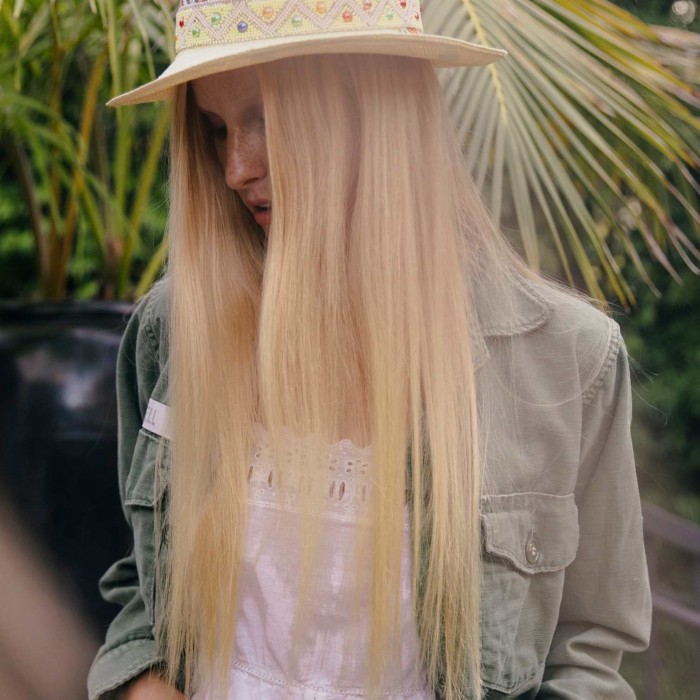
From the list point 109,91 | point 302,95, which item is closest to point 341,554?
point 302,95

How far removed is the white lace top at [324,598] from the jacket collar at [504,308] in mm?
201

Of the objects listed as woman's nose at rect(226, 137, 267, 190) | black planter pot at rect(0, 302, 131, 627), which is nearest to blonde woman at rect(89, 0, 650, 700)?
woman's nose at rect(226, 137, 267, 190)

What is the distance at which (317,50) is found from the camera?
102cm

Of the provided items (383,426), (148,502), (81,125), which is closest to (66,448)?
(148,502)

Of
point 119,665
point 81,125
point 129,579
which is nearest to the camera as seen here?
point 119,665

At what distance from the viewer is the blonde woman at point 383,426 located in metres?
1.05

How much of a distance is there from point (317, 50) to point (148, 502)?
24.6 inches

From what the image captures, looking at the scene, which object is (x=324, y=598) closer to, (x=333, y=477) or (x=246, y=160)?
(x=333, y=477)

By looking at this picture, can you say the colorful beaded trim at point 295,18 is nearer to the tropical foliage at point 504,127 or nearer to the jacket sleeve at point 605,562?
the tropical foliage at point 504,127

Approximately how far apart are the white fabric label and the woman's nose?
0.32 meters

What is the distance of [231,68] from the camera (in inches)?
41.8

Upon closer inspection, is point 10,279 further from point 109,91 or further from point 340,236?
point 340,236

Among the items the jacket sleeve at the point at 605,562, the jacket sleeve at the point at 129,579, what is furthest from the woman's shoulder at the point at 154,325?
the jacket sleeve at the point at 605,562

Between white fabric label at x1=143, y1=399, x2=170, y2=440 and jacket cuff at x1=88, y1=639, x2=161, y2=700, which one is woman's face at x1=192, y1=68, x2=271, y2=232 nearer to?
white fabric label at x1=143, y1=399, x2=170, y2=440
